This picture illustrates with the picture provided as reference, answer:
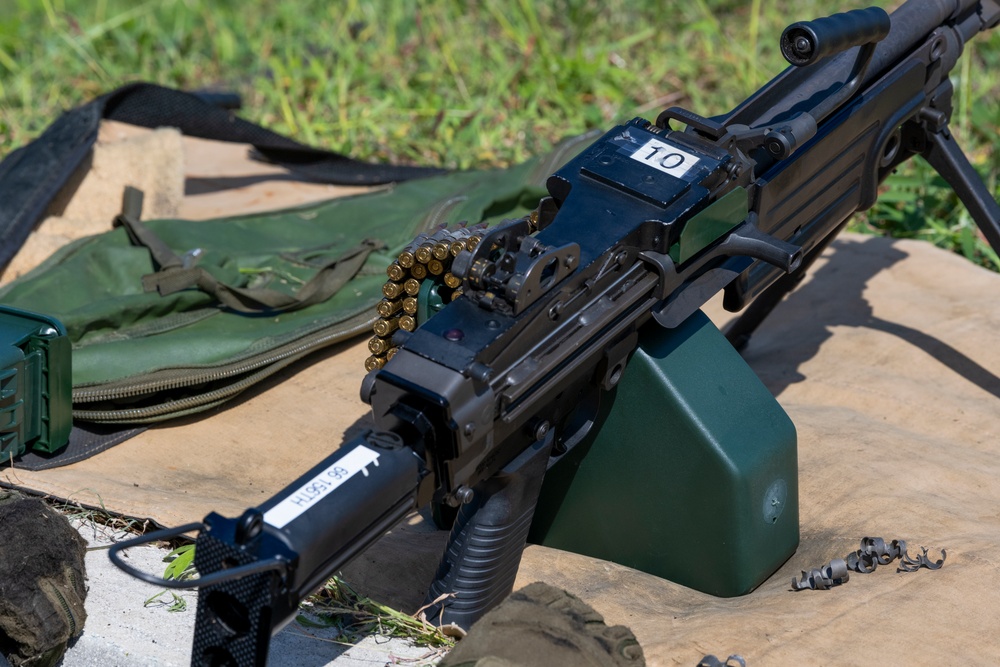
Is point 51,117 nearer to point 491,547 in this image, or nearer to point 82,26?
point 82,26

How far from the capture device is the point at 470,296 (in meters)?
2.18

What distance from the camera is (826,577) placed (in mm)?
2494

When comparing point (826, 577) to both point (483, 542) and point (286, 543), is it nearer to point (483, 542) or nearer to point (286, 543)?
point (483, 542)

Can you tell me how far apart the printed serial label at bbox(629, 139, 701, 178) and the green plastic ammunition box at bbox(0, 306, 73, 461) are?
1526 millimetres

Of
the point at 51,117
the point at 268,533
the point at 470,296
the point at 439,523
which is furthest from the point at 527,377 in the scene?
the point at 51,117

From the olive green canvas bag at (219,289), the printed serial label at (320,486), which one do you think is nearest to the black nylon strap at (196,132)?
the olive green canvas bag at (219,289)

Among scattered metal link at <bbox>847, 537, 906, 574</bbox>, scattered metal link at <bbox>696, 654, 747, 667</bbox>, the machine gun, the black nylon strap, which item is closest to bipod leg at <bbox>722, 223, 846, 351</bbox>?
the machine gun

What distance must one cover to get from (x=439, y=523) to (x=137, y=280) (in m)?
1.50

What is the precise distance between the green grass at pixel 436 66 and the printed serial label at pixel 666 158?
275cm

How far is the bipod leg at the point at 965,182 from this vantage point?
3262 mm

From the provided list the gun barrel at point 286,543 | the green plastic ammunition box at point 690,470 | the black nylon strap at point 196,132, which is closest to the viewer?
the gun barrel at point 286,543

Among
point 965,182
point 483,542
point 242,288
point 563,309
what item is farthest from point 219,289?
point 965,182

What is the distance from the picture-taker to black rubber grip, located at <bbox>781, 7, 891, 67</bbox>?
2.36m

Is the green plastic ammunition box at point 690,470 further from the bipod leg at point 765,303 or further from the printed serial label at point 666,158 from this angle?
the bipod leg at point 765,303
